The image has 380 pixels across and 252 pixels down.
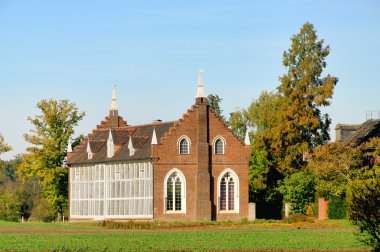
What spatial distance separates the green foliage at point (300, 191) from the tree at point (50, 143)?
2281cm

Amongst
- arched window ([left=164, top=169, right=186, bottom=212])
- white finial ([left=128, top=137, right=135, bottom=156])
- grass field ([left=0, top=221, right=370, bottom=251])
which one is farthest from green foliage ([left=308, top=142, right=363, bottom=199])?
grass field ([left=0, top=221, right=370, bottom=251])

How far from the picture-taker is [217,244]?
52.0 metres

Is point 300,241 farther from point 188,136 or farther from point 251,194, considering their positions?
point 251,194

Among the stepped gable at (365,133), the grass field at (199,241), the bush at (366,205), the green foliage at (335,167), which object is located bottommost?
the grass field at (199,241)

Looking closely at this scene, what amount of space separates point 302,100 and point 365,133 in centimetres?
661

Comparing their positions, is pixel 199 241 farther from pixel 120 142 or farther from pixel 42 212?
pixel 42 212

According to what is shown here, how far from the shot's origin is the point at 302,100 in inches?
3730

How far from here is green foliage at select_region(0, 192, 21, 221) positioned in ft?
389

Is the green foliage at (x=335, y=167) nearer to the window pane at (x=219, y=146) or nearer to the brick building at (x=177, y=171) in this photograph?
the brick building at (x=177, y=171)

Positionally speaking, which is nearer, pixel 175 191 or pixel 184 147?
pixel 175 191

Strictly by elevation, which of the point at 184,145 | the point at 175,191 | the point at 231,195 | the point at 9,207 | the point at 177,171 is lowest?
the point at 9,207

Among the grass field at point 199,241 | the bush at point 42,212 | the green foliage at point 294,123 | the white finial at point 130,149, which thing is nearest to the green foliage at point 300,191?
the green foliage at point 294,123

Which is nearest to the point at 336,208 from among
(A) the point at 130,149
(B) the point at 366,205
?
(A) the point at 130,149

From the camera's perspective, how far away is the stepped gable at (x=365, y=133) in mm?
94438
